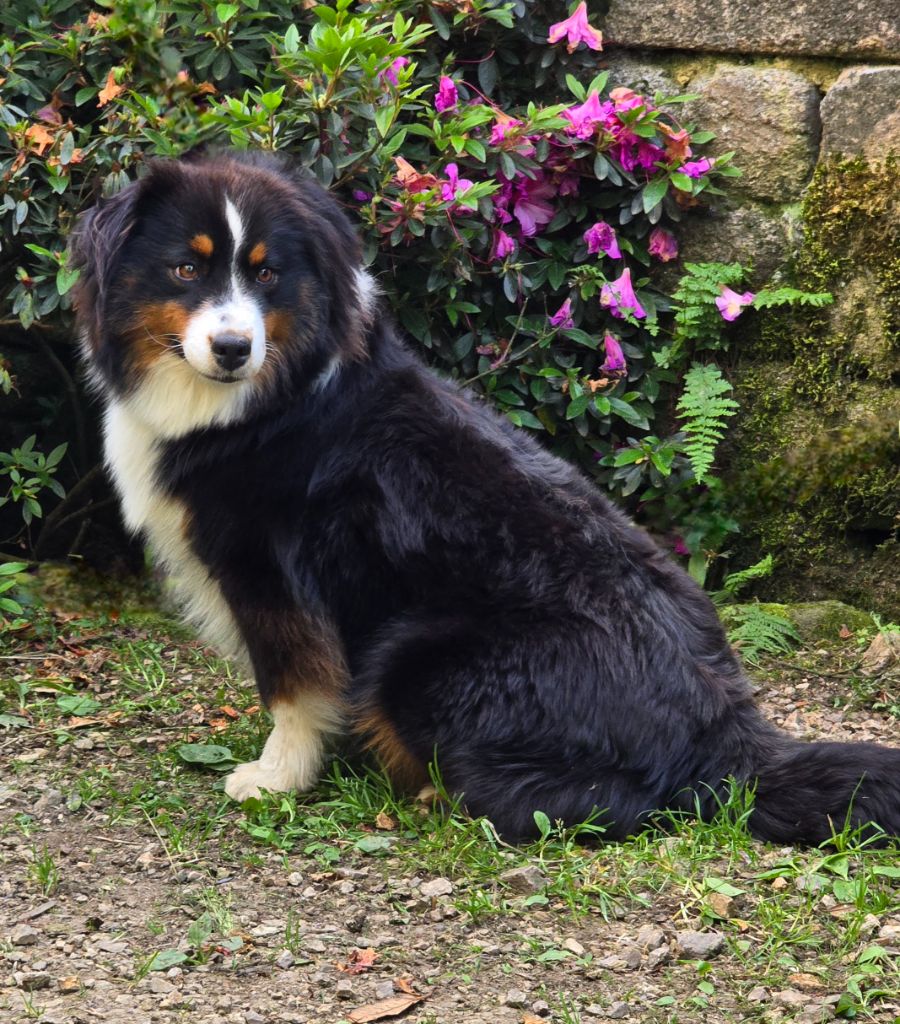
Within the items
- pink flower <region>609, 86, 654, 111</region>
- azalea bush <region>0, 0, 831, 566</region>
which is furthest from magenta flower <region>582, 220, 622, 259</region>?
pink flower <region>609, 86, 654, 111</region>

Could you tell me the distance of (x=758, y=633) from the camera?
15.6 feet

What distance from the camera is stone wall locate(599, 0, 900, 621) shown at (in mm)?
4805

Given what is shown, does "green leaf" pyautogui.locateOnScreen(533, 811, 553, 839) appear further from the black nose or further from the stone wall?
the stone wall

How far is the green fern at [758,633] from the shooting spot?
4.73 meters

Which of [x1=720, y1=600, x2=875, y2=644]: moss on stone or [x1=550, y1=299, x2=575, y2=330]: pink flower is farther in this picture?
[x1=550, y1=299, x2=575, y2=330]: pink flower

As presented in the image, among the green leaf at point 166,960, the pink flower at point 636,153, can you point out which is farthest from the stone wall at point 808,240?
the green leaf at point 166,960

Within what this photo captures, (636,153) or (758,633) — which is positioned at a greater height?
(636,153)

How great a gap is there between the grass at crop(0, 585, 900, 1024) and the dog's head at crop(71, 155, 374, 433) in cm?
112

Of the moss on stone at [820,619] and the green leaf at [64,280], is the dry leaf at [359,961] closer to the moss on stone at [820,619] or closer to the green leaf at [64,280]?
the moss on stone at [820,619]

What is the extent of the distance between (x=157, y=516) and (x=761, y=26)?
3.13 meters

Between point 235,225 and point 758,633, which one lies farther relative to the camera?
point 758,633

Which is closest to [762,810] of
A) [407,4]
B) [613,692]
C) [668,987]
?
[613,692]

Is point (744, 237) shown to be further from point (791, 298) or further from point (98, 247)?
point (98, 247)

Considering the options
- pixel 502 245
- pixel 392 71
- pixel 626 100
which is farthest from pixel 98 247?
pixel 626 100
